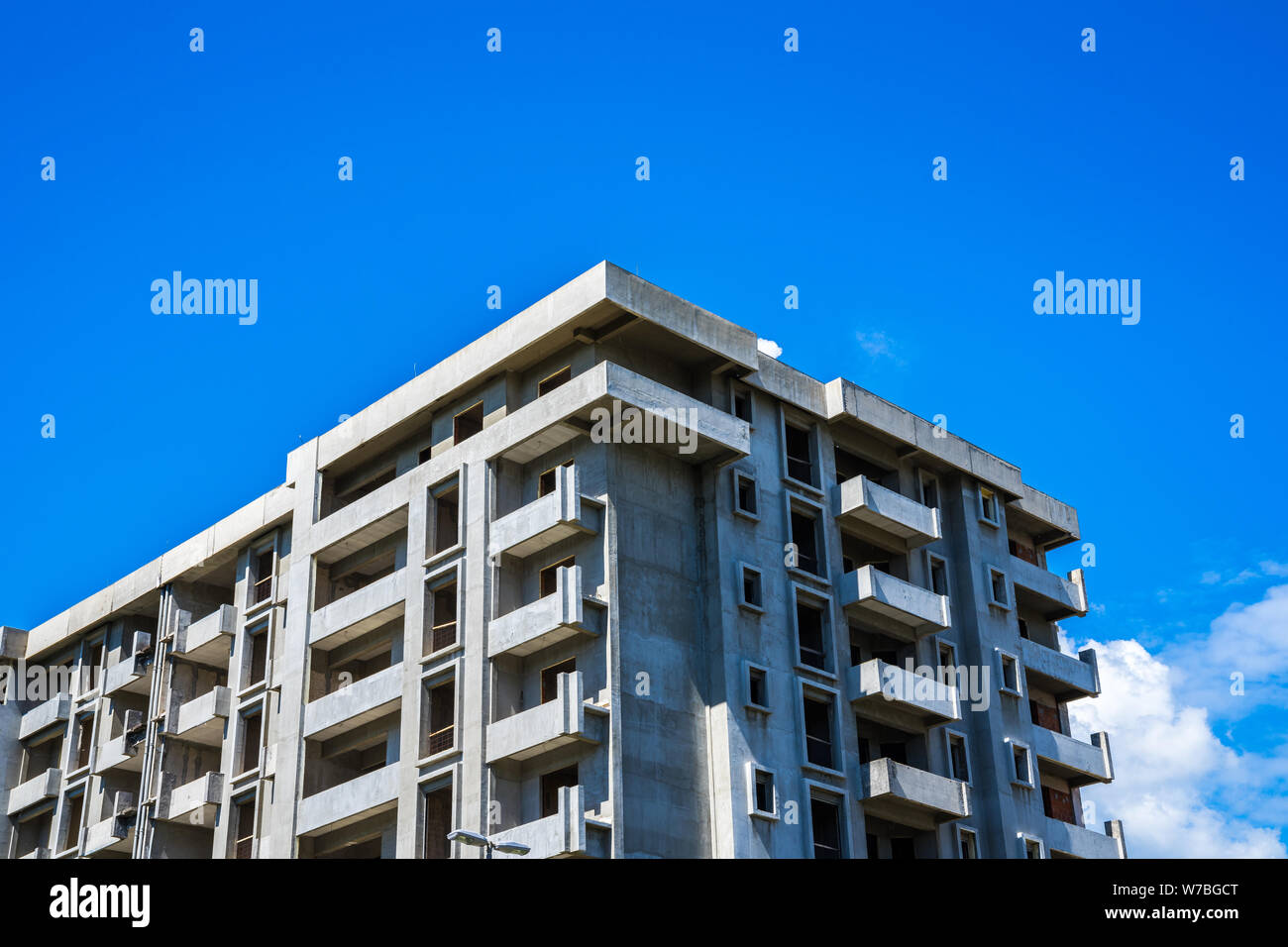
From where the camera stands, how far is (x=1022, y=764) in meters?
52.3

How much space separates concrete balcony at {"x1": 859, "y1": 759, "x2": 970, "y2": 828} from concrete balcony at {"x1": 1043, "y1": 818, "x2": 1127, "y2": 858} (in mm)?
5043

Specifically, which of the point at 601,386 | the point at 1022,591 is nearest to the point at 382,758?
the point at 601,386

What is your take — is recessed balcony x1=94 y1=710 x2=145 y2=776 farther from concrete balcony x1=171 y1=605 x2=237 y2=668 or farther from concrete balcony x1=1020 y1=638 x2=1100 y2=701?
concrete balcony x1=1020 y1=638 x2=1100 y2=701

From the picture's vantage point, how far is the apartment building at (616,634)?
4300 cm

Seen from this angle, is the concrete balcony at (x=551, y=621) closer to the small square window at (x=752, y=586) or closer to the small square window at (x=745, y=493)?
the small square window at (x=752, y=586)

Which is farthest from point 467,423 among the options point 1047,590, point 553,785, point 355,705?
point 1047,590

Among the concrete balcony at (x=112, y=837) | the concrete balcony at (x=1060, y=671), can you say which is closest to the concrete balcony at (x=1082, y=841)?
the concrete balcony at (x=1060, y=671)

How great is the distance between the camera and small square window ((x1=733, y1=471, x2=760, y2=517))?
4709 centimetres

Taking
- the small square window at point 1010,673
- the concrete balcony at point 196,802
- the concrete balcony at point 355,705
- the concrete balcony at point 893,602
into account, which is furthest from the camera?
the concrete balcony at point 196,802

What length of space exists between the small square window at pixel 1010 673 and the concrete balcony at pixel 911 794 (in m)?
5.31

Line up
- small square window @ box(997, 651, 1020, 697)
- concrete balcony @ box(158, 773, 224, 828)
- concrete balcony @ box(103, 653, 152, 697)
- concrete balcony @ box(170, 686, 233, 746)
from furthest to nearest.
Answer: concrete balcony @ box(103, 653, 152, 697) < concrete balcony @ box(170, 686, 233, 746) < concrete balcony @ box(158, 773, 224, 828) < small square window @ box(997, 651, 1020, 697)

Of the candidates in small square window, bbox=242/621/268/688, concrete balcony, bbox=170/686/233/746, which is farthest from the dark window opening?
concrete balcony, bbox=170/686/233/746

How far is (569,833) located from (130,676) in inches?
1051

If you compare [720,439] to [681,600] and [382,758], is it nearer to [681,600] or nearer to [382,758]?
[681,600]
